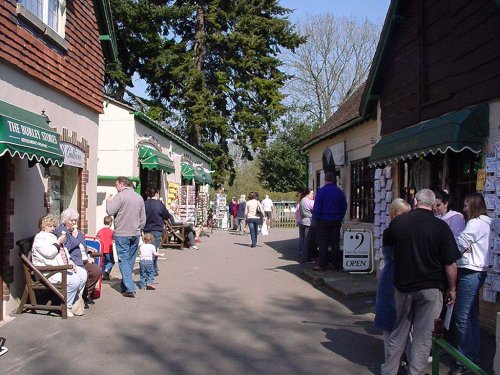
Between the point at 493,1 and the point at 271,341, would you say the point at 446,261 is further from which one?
the point at 493,1

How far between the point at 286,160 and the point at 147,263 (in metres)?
28.1

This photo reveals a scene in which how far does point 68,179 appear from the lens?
10.3m

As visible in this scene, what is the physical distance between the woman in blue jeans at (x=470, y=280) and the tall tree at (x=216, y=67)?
85.3ft

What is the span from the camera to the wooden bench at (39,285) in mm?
7305

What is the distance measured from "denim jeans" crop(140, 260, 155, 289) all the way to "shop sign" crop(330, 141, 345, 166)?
20.6 feet

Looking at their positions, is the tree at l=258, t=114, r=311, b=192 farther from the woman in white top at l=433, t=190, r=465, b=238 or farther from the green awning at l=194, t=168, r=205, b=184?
the woman in white top at l=433, t=190, r=465, b=238

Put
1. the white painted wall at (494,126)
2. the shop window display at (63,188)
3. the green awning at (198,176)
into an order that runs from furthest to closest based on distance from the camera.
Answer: the green awning at (198,176), the shop window display at (63,188), the white painted wall at (494,126)

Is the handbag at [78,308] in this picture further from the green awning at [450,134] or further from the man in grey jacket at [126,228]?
the green awning at [450,134]

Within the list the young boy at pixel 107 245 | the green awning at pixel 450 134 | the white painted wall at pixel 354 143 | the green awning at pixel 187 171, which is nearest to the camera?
the green awning at pixel 450 134

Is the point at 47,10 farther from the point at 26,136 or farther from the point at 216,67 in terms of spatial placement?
the point at 216,67

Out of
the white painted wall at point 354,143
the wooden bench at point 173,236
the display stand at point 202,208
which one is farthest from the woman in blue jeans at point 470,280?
Answer: the display stand at point 202,208

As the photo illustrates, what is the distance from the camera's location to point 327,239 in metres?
11.2

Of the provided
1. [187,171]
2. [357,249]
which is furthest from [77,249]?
[187,171]

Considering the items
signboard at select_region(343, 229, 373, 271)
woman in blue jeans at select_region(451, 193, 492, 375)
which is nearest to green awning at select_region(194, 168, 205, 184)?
signboard at select_region(343, 229, 373, 271)
